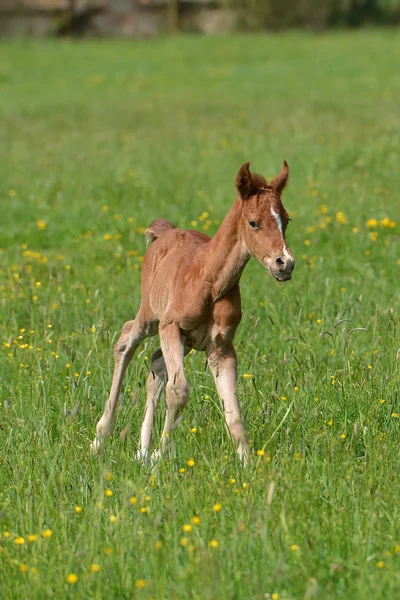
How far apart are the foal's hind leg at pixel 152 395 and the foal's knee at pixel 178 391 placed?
43 cm

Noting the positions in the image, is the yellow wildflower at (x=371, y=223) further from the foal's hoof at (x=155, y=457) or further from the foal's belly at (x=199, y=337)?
the foal's hoof at (x=155, y=457)

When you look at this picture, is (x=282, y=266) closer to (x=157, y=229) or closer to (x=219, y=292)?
(x=219, y=292)

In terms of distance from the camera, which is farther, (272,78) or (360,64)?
(360,64)

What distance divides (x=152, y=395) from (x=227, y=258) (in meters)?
1.04

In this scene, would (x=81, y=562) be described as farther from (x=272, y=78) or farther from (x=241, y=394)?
(x=272, y=78)

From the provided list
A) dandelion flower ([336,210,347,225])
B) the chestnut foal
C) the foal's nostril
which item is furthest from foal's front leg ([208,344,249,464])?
dandelion flower ([336,210,347,225])

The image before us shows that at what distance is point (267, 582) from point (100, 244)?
20.9 ft

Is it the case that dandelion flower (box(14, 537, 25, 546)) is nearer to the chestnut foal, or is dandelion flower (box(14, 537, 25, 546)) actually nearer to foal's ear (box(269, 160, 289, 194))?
the chestnut foal

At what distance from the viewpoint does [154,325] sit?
222 inches

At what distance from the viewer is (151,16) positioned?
3597 cm

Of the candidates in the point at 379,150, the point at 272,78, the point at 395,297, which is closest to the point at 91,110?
the point at 272,78

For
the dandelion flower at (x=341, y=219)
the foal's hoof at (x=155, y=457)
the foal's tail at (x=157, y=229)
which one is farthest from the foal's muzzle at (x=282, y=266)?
the dandelion flower at (x=341, y=219)

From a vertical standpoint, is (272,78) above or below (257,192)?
below

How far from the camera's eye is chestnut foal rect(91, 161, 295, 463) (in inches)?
177
